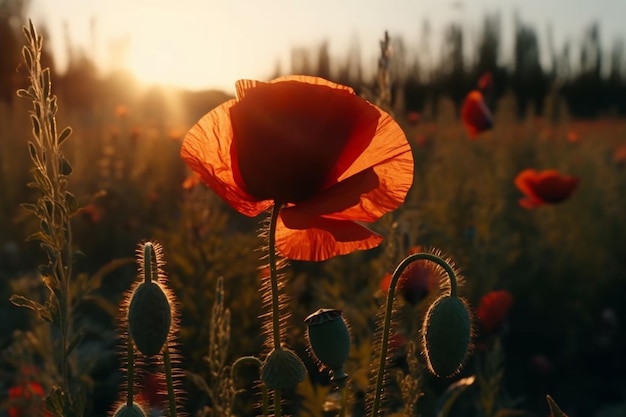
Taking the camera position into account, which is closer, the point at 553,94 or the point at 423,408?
the point at 423,408

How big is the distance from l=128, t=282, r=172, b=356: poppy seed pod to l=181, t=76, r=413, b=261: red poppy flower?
0.19 metres

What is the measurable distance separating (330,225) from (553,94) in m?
6.54

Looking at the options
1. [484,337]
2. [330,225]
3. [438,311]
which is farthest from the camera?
[484,337]

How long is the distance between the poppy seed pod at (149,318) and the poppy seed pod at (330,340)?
17 centimetres

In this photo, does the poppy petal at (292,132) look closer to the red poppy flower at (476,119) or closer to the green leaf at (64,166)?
the green leaf at (64,166)

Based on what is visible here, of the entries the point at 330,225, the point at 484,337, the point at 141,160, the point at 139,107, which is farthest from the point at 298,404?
the point at 139,107

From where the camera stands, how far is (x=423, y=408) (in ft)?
6.84

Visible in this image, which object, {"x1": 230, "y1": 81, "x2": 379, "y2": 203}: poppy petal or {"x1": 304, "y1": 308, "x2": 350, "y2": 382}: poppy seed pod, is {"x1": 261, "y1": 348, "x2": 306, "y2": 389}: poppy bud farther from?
{"x1": 230, "y1": 81, "x2": 379, "y2": 203}: poppy petal

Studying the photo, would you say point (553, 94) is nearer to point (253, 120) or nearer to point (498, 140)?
point (498, 140)

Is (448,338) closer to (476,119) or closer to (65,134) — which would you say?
(65,134)

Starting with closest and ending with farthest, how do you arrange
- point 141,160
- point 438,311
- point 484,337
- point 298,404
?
point 438,311, point 298,404, point 484,337, point 141,160

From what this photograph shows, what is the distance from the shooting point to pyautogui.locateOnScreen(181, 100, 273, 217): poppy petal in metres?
0.98

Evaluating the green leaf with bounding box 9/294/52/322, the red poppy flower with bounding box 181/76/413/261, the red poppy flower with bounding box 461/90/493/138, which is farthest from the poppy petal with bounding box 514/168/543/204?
the green leaf with bounding box 9/294/52/322

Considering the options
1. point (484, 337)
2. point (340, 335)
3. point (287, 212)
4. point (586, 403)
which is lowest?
point (586, 403)
